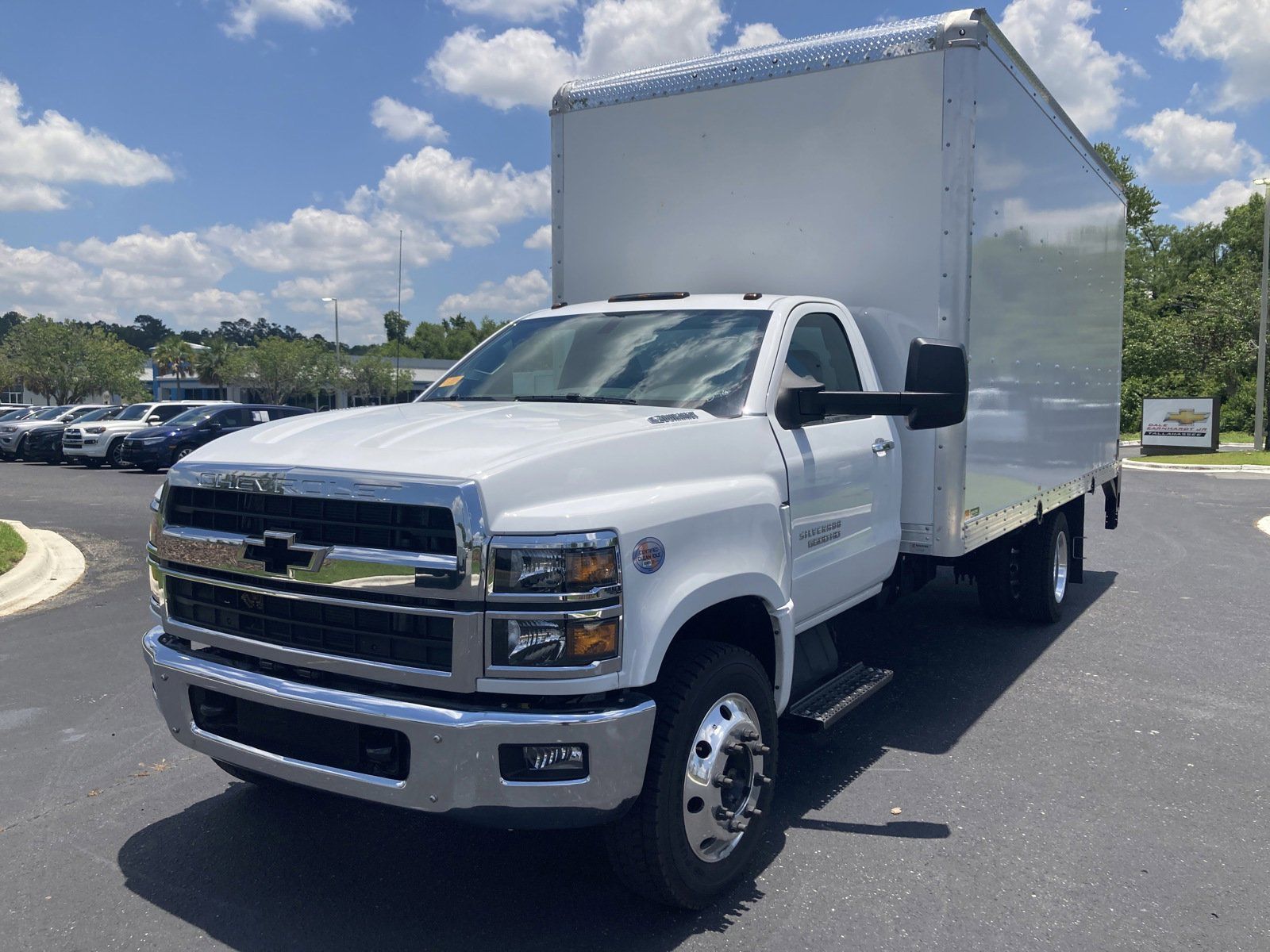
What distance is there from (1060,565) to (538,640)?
6.38 meters

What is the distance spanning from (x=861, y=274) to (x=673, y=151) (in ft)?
4.48

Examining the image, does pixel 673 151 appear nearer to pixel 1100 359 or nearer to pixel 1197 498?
pixel 1100 359

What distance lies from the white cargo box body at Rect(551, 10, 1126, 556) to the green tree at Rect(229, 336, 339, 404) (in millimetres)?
73412

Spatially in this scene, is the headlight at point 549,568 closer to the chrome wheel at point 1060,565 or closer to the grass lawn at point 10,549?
the chrome wheel at point 1060,565

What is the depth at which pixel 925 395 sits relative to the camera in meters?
3.80

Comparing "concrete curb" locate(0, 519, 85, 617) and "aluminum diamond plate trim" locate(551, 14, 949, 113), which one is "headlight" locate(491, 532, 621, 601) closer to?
"aluminum diamond plate trim" locate(551, 14, 949, 113)

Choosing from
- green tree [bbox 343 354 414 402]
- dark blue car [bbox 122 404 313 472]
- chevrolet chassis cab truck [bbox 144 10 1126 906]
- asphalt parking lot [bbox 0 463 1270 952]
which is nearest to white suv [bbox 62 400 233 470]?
dark blue car [bbox 122 404 313 472]

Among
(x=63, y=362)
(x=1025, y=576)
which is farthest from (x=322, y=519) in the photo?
(x=63, y=362)

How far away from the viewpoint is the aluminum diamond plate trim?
5.12 meters

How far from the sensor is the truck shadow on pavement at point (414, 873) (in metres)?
3.27

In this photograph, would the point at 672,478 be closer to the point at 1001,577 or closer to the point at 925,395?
the point at 925,395

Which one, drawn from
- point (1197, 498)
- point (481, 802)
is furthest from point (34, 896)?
point (1197, 498)

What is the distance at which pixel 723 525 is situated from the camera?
3.45 m

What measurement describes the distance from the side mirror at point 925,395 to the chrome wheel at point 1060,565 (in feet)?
13.7
